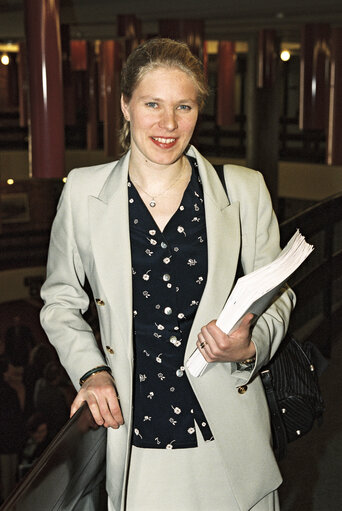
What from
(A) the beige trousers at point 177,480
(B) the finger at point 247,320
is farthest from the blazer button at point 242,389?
(B) the finger at point 247,320

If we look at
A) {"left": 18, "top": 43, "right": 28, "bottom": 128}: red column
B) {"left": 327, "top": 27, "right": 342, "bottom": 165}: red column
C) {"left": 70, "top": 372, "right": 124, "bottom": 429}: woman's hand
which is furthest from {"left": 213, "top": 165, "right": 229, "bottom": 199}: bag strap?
{"left": 18, "top": 43, "right": 28, "bottom": 128}: red column

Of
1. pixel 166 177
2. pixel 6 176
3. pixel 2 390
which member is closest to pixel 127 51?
pixel 2 390

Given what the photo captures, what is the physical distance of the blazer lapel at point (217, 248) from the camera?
170 centimetres

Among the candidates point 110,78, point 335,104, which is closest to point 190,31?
point 110,78

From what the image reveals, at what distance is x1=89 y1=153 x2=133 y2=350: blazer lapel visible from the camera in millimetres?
1685

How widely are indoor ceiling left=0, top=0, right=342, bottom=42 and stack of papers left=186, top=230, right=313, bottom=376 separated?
7472mm

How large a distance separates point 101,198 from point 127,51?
7.82 meters

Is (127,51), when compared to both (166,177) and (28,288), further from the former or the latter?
(166,177)

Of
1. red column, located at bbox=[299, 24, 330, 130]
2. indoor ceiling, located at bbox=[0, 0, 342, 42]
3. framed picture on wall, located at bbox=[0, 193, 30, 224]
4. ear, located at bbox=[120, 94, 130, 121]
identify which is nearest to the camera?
ear, located at bbox=[120, 94, 130, 121]

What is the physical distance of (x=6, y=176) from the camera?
18.4m

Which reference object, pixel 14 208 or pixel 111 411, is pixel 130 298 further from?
pixel 14 208

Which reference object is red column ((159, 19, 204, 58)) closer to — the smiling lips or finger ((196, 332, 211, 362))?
the smiling lips

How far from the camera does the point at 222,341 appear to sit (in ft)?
5.13

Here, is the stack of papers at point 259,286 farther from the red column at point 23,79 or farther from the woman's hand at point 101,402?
the red column at point 23,79
